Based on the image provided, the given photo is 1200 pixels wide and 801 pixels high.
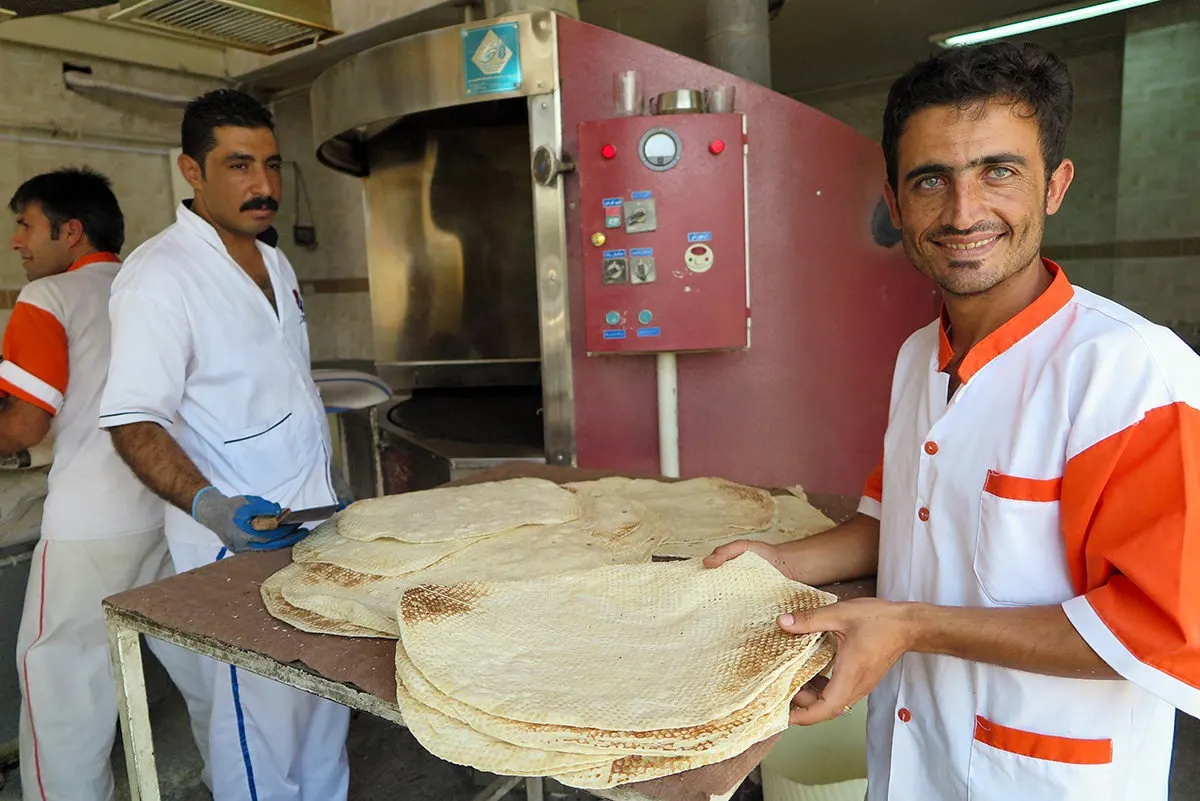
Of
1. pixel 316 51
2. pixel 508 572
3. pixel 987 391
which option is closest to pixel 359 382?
pixel 508 572

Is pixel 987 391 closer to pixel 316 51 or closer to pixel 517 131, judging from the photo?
pixel 517 131

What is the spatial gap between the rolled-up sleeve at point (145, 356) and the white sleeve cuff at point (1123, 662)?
5.21 ft

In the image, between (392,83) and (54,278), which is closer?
(54,278)

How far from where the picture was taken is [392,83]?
2346 millimetres

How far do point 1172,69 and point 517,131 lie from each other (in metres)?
2.95

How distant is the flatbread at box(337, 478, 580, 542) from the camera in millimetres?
1375

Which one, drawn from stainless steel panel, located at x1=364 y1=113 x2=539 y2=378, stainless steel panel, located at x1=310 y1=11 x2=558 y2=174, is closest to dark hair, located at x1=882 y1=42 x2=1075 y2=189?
stainless steel panel, located at x1=310 y1=11 x2=558 y2=174

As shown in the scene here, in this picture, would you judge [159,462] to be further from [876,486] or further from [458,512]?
[876,486]

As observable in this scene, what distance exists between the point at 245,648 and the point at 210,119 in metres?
1.25

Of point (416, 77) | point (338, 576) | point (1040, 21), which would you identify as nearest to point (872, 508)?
point (338, 576)

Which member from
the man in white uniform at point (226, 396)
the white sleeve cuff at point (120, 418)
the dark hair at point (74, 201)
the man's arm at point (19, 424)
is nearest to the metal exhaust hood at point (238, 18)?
the dark hair at point (74, 201)

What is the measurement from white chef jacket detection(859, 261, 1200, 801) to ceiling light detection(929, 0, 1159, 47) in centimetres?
287

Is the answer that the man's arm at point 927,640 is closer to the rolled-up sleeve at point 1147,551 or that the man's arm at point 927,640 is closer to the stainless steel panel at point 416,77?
the rolled-up sleeve at point 1147,551

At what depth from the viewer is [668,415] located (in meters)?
2.33
